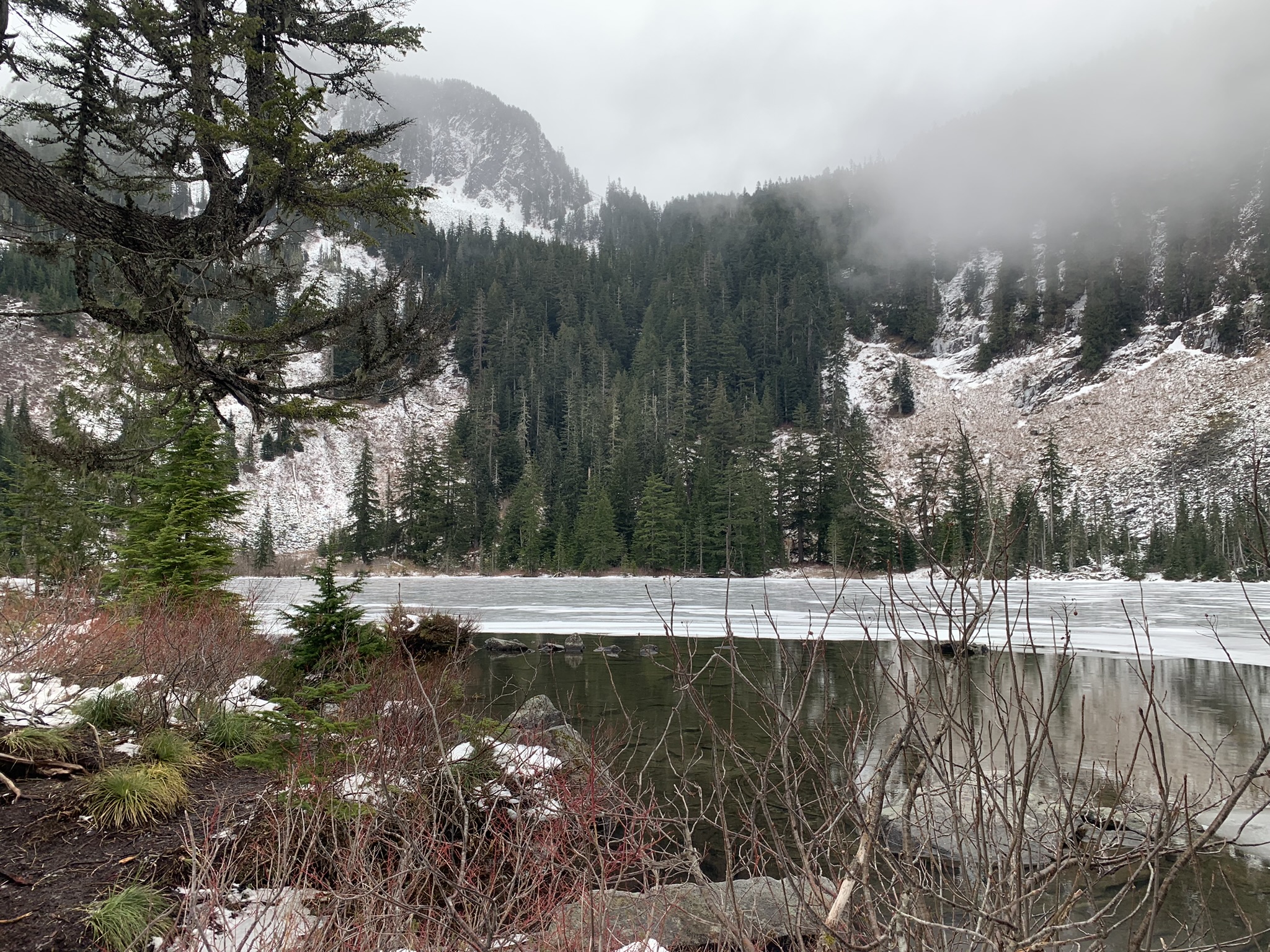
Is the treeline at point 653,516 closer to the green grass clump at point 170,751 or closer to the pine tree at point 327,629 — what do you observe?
the pine tree at point 327,629

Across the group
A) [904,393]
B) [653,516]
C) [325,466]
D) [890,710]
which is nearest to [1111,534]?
[904,393]

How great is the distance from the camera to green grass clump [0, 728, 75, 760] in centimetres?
498

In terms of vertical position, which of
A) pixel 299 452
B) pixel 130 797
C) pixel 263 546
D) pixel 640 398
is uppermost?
pixel 640 398

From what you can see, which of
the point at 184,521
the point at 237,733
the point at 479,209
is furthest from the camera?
the point at 479,209

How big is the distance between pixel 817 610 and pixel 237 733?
20712 mm

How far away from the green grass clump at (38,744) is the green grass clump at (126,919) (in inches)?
74.3

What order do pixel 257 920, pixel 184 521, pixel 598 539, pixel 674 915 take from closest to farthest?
pixel 257 920
pixel 674 915
pixel 184 521
pixel 598 539

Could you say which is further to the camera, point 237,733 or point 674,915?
point 237,733

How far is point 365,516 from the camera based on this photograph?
57969 millimetres

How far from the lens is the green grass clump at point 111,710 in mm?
5938

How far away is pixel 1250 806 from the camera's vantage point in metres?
7.29

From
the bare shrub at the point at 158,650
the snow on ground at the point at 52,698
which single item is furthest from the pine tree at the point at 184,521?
the snow on ground at the point at 52,698

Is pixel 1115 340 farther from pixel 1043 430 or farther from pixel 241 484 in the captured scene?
pixel 241 484

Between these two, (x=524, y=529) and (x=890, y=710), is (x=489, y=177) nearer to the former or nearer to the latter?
(x=524, y=529)
